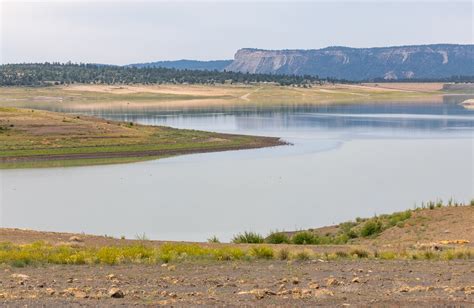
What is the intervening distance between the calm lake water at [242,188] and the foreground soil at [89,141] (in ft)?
7.64

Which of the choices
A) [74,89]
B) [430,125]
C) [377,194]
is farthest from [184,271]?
[74,89]

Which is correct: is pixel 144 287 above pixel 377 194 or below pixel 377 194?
above

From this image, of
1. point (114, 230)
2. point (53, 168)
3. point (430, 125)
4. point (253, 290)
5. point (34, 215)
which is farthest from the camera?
point (430, 125)

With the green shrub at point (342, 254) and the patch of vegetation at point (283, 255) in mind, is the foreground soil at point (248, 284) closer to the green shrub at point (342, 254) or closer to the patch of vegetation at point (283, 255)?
the patch of vegetation at point (283, 255)

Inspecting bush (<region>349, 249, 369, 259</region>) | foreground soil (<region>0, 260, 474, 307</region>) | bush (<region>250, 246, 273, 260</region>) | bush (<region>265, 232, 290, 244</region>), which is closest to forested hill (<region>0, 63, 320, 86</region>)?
bush (<region>265, 232, 290, 244</region>)

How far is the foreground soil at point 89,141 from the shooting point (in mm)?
39778

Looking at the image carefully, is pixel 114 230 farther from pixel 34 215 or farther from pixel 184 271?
pixel 184 271

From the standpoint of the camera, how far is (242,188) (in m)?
28.3

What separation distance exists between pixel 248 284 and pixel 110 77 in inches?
6106

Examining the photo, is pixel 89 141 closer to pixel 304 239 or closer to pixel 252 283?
pixel 304 239

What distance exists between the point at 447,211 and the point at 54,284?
10.3 meters

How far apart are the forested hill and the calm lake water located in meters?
105

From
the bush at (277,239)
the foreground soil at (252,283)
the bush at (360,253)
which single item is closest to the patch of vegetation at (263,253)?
the foreground soil at (252,283)

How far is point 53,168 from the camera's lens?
36.3 m
